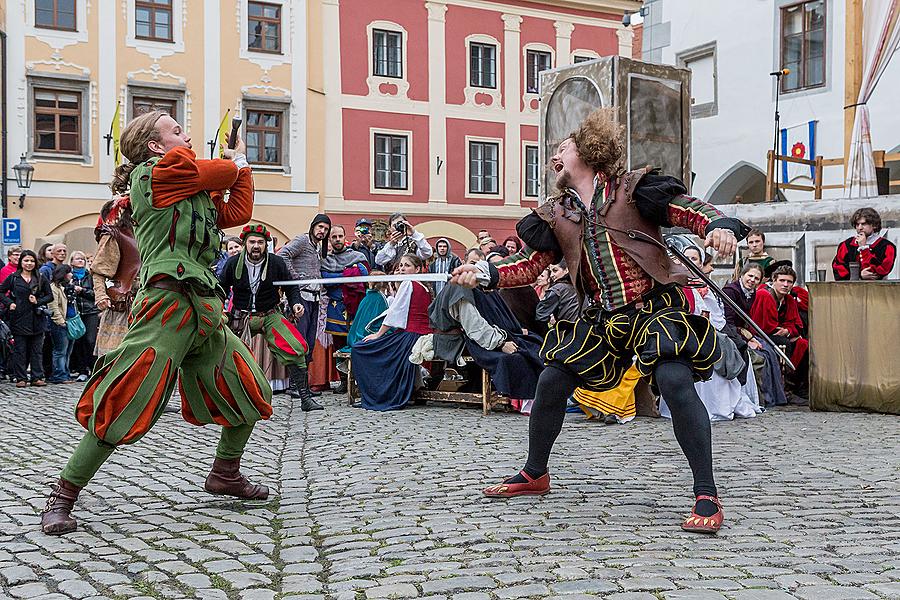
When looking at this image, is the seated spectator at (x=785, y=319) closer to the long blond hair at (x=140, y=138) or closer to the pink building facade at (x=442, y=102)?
the long blond hair at (x=140, y=138)

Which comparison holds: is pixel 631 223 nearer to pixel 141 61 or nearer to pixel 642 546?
pixel 642 546

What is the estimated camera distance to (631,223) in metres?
4.87

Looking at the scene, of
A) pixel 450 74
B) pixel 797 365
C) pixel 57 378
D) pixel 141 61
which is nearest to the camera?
pixel 797 365

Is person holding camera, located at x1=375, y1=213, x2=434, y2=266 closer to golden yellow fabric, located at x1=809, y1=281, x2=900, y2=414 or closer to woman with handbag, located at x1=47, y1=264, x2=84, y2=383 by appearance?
woman with handbag, located at x1=47, y1=264, x2=84, y2=383

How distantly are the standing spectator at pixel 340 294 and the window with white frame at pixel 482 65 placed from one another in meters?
20.1

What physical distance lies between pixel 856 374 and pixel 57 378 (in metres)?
8.72

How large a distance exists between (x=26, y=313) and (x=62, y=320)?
46 cm

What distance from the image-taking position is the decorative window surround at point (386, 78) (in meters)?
29.1

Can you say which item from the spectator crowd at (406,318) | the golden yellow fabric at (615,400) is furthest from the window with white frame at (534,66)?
the golden yellow fabric at (615,400)

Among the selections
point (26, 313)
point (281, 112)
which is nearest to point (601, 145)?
point (26, 313)

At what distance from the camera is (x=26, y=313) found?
12.2 meters

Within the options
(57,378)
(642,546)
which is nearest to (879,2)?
(57,378)

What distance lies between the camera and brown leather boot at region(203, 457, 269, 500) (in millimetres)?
5152

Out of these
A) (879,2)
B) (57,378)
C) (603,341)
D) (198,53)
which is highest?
(198,53)
